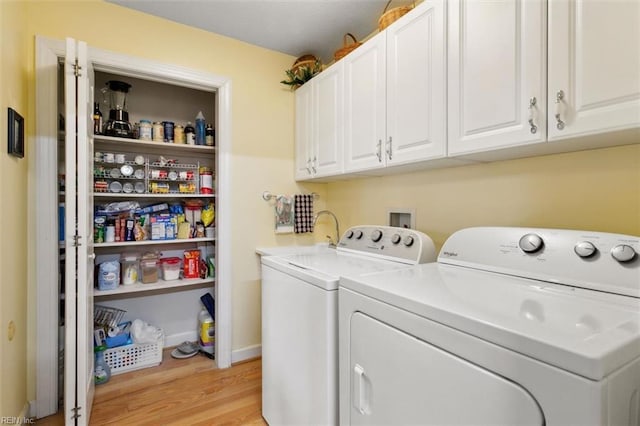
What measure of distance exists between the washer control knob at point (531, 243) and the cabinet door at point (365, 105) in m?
0.80

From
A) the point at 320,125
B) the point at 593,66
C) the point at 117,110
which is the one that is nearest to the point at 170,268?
Answer: the point at 117,110

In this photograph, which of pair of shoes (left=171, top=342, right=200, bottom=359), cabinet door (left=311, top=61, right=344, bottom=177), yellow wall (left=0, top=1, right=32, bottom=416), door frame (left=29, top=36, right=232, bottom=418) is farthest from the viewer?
pair of shoes (left=171, top=342, right=200, bottom=359)

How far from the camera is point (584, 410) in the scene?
1.73ft

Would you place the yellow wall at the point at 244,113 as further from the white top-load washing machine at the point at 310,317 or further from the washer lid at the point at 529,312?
the washer lid at the point at 529,312

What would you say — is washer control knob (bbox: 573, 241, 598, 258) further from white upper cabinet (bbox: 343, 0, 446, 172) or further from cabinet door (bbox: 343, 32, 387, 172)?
cabinet door (bbox: 343, 32, 387, 172)

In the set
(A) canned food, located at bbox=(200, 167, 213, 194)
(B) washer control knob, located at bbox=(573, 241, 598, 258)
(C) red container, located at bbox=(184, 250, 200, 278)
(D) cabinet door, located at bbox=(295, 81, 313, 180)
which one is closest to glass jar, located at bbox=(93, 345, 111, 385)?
(C) red container, located at bbox=(184, 250, 200, 278)

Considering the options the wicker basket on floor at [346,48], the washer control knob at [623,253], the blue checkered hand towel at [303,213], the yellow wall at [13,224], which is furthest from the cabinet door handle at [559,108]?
the yellow wall at [13,224]

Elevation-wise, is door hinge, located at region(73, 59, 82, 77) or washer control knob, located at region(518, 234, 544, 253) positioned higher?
door hinge, located at region(73, 59, 82, 77)

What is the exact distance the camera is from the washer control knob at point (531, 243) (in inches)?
41.7

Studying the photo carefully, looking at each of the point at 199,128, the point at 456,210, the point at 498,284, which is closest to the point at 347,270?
the point at 498,284

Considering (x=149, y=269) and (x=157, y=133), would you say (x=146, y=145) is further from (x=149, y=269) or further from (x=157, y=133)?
(x=149, y=269)

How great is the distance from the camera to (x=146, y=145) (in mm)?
2443

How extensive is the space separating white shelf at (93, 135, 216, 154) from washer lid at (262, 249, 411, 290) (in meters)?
1.36

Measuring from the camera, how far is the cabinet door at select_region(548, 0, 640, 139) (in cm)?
86
